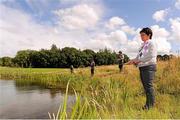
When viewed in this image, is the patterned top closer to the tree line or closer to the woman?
the woman

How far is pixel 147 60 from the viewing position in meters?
6.21

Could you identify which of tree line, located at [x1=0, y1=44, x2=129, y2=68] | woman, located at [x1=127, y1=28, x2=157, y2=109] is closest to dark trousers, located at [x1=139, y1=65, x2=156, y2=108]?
woman, located at [x1=127, y1=28, x2=157, y2=109]

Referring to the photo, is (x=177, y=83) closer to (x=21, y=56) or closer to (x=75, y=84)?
(x=75, y=84)

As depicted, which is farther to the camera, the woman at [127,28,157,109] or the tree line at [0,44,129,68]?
the tree line at [0,44,129,68]

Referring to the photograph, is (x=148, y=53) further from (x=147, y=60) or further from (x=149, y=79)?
(x=149, y=79)

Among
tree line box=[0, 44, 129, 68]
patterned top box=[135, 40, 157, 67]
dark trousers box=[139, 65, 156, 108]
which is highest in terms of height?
tree line box=[0, 44, 129, 68]

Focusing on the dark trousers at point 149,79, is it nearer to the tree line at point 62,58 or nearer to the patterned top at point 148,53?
the patterned top at point 148,53

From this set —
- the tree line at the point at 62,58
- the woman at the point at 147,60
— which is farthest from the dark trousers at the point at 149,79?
the tree line at the point at 62,58

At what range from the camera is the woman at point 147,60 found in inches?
243

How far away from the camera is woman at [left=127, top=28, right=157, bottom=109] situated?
6172 millimetres

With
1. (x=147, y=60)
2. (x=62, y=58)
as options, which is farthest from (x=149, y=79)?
(x=62, y=58)

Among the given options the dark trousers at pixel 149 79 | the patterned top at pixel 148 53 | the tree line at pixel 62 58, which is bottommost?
the dark trousers at pixel 149 79

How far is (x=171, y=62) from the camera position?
1179 centimetres

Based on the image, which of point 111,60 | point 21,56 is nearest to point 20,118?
point 111,60
